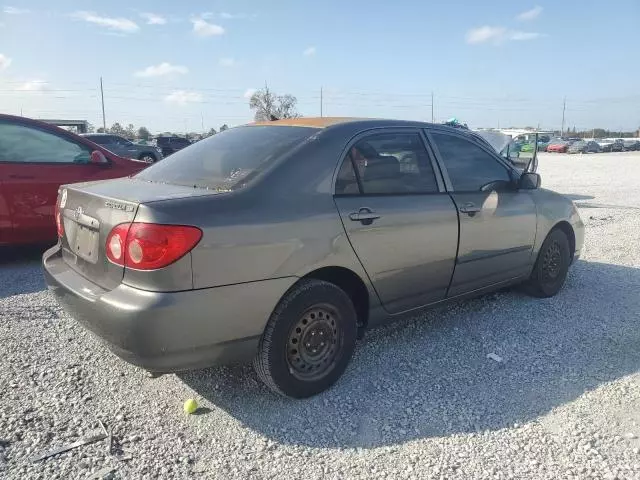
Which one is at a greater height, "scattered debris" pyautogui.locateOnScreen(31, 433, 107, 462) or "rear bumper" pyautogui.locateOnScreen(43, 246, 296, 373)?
"rear bumper" pyautogui.locateOnScreen(43, 246, 296, 373)

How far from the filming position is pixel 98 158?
19.4ft

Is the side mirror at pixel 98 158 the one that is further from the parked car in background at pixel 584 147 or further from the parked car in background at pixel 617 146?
the parked car in background at pixel 617 146

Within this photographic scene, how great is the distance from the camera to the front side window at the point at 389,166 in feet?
10.4

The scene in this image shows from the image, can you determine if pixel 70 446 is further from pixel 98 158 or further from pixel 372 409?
pixel 98 158

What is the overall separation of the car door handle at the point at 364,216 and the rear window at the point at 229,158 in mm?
541

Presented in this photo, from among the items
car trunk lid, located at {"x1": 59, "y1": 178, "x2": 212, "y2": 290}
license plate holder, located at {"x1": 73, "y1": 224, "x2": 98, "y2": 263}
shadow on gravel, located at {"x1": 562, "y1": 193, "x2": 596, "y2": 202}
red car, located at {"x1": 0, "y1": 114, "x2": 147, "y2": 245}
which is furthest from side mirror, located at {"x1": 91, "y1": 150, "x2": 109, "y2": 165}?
shadow on gravel, located at {"x1": 562, "y1": 193, "x2": 596, "y2": 202}

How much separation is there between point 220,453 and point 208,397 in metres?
0.54

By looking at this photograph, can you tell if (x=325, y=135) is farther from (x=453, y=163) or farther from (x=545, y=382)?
(x=545, y=382)

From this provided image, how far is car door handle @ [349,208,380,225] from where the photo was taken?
10.00 ft

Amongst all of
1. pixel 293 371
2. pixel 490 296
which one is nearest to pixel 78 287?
Answer: pixel 293 371

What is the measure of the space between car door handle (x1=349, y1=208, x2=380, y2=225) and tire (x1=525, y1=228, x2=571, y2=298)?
2171mm

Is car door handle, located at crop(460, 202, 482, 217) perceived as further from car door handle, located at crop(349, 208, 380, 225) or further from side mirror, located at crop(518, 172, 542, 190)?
car door handle, located at crop(349, 208, 380, 225)

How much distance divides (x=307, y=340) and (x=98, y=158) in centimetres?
410

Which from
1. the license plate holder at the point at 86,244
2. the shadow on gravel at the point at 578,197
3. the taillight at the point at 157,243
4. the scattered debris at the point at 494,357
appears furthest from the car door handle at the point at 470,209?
the shadow on gravel at the point at 578,197
